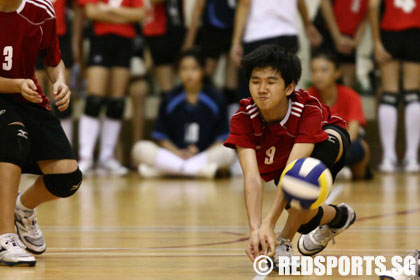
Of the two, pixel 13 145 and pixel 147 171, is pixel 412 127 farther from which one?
pixel 13 145

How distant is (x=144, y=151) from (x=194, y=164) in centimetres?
57

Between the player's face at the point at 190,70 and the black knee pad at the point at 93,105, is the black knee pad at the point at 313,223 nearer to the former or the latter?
the player's face at the point at 190,70

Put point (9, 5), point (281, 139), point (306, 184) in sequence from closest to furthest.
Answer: point (306, 184) → point (281, 139) → point (9, 5)

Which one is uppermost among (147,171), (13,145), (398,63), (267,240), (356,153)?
(398,63)

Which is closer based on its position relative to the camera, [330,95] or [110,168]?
[330,95]

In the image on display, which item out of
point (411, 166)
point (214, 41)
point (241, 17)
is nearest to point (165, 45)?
point (214, 41)

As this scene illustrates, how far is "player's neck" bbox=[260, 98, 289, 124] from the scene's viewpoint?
3639 millimetres

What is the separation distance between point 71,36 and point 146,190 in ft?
7.88

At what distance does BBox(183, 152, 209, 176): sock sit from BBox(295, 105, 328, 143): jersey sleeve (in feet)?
15.6

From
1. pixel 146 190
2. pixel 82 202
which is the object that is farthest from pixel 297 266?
pixel 146 190

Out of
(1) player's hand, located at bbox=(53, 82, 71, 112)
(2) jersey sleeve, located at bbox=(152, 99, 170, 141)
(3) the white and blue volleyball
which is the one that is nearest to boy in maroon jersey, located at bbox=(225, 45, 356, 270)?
(3) the white and blue volleyball

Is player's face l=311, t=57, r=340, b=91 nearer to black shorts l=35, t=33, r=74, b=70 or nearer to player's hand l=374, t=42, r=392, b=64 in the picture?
player's hand l=374, t=42, r=392, b=64

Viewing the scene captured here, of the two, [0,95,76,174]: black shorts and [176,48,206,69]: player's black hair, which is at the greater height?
[176,48,206,69]: player's black hair

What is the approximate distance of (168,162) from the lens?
844 cm
